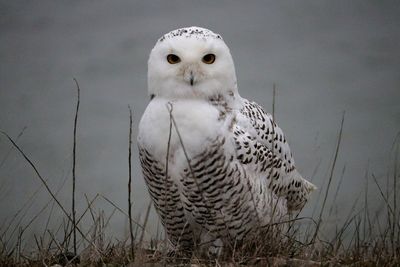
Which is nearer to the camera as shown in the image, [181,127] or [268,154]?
→ [181,127]

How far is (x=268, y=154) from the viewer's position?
3.11 metres

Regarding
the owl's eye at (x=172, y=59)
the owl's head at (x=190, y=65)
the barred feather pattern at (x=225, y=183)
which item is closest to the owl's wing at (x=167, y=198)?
the barred feather pattern at (x=225, y=183)

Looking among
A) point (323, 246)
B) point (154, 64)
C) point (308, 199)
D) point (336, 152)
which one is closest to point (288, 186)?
point (308, 199)

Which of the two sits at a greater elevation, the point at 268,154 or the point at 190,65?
the point at 190,65

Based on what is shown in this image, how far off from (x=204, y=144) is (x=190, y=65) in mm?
392

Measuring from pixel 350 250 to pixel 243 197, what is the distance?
0.59 metres

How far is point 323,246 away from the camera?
2822 mm

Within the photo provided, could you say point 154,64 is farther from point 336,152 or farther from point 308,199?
point 308,199

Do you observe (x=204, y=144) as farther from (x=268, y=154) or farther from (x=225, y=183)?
(x=268, y=154)

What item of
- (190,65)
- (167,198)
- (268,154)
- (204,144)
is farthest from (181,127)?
(268,154)

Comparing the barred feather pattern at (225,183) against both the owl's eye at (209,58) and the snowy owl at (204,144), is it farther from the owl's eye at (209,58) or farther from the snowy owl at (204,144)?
the owl's eye at (209,58)

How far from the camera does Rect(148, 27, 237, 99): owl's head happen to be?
281 centimetres

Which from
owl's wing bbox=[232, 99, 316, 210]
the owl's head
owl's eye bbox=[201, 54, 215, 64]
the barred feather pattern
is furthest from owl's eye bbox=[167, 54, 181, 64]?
owl's wing bbox=[232, 99, 316, 210]

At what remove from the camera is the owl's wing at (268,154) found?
2.94 m
